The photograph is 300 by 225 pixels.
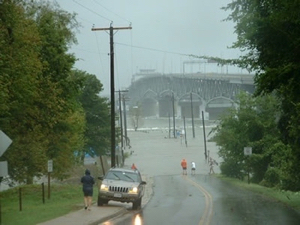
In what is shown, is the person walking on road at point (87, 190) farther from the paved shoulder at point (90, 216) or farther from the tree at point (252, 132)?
the tree at point (252, 132)

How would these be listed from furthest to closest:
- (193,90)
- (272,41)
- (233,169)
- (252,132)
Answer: (193,90) → (233,169) → (252,132) → (272,41)

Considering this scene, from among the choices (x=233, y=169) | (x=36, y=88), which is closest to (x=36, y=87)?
(x=36, y=88)

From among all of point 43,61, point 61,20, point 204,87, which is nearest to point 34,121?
point 43,61

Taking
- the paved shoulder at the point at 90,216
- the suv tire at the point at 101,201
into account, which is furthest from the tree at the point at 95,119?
the paved shoulder at the point at 90,216

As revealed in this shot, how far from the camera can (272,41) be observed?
17344 mm

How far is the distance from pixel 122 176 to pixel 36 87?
573 centimetres

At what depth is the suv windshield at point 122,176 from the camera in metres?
27.1

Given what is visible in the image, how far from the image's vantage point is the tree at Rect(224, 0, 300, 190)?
15641 millimetres

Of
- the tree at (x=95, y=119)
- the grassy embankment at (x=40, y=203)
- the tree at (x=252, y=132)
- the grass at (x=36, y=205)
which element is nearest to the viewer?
the grass at (x=36, y=205)

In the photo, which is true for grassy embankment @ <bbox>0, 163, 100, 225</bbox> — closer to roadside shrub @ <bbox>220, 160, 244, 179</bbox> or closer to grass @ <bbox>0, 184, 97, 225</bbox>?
grass @ <bbox>0, 184, 97, 225</bbox>

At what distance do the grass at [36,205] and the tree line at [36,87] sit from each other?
3.71 feet

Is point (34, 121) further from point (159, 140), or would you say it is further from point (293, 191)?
point (159, 140)

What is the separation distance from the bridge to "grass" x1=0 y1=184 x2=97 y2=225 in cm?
7387

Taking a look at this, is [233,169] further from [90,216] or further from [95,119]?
[90,216]
